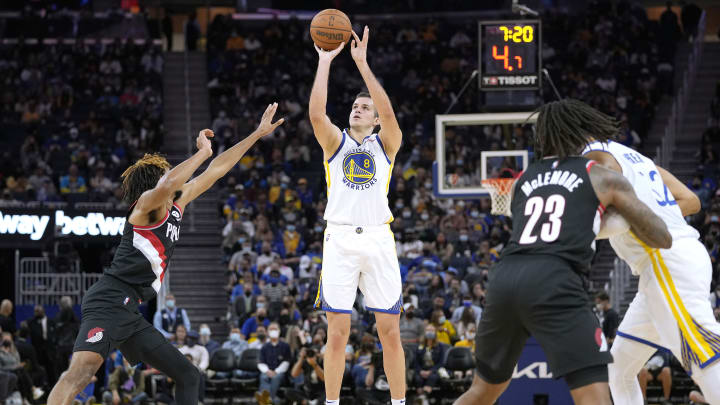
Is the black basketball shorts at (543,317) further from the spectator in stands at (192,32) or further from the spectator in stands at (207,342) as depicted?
the spectator in stands at (192,32)

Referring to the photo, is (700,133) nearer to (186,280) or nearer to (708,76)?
(708,76)

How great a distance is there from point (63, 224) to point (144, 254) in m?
13.7

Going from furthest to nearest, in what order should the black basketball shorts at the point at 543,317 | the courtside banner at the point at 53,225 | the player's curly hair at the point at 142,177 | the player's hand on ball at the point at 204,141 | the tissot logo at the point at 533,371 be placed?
the courtside banner at the point at 53,225 < the tissot logo at the point at 533,371 < the player's curly hair at the point at 142,177 < the player's hand on ball at the point at 204,141 < the black basketball shorts at the point at 543,317

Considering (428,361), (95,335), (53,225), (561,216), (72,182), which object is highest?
(561,216)

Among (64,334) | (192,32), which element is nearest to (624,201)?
(64,334)

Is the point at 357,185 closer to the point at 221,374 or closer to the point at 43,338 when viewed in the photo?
the point at 221,374

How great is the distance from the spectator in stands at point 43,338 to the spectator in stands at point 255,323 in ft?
11.4

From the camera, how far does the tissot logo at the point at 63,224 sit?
20.5 metres

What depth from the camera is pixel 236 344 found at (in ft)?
58.2

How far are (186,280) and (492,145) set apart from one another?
295 inches

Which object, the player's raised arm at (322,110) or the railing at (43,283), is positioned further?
the railing at (43,283)

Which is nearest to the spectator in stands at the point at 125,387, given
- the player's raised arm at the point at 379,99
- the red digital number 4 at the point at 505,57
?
the red digital number 4 at the point at 505,57

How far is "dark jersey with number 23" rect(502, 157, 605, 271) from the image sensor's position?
5633mm

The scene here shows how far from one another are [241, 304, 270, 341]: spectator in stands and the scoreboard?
6096mm
